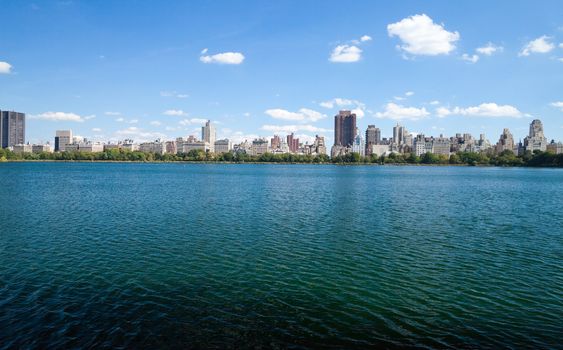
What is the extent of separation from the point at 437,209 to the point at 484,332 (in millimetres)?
31289

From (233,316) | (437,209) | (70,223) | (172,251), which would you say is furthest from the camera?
(437,209)

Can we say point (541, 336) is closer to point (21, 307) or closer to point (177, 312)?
point (177, 312)

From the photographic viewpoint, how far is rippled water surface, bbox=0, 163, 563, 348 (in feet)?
42.1

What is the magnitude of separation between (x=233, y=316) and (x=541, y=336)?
1035cm

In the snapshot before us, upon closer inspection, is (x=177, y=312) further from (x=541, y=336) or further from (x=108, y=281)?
(x=541, y=336)

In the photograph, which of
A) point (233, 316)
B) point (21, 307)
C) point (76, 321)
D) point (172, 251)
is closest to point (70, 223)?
point (172, 251)

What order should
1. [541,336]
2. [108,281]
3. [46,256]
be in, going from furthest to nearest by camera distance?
[46,256] < [108,281] < [541,336]

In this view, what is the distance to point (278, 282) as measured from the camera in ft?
58.3

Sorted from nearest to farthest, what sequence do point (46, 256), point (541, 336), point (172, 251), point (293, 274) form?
point (541, 336) < point (293, 274) < point (46, 256) < point (172, 251)

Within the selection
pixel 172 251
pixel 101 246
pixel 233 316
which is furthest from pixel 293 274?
pixel 101 246

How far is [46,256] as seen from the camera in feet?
70.5

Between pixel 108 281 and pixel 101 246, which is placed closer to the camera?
pixel 108 281

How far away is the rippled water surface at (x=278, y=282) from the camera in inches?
505

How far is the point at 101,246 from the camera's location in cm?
2405
